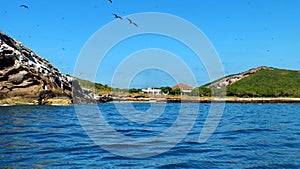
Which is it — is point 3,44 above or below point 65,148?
above

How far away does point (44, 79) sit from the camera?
85.4m

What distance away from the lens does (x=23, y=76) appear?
79938 mm

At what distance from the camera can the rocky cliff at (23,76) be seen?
78.1 meters

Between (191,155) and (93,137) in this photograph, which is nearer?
(191,155)

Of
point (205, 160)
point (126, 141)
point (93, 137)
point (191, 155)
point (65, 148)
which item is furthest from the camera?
point (93, 137)

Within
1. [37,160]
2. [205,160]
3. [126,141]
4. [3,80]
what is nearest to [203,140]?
[126,141]

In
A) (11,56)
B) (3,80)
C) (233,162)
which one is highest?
(11,56)

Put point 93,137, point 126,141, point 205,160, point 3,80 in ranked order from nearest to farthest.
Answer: point 205,160
point 126,141
point 93,137
point 3,80

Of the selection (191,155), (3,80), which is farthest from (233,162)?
(3,80)

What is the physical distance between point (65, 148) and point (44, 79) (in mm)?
73189

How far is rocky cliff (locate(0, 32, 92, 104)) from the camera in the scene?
256 feet

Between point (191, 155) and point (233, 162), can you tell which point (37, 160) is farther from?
point (233, 162)

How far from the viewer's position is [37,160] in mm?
13344

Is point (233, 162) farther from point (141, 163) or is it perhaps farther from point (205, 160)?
point (141, 163)
